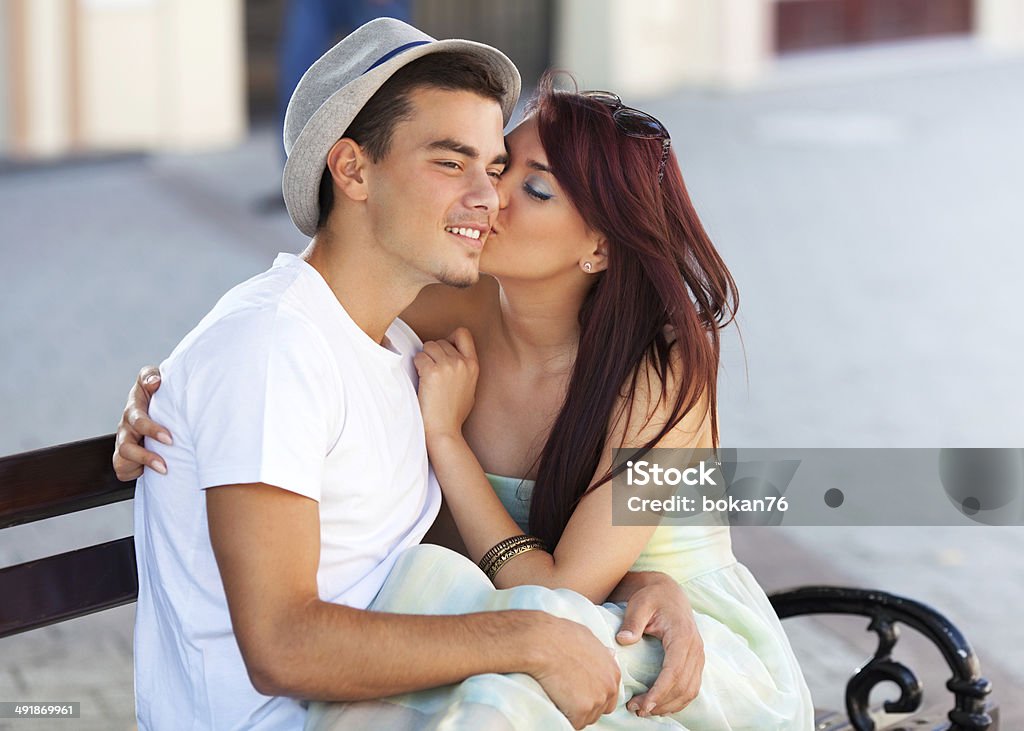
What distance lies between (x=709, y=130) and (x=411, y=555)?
9969 millimetres

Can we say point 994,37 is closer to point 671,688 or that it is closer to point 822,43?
point 822,43

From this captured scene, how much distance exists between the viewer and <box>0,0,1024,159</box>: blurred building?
10.3m

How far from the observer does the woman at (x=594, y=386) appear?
2656mm

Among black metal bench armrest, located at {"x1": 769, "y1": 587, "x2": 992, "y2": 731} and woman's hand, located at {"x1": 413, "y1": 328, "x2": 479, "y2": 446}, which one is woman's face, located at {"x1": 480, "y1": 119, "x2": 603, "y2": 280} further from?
black metal bench armrest, located at {"x1": 769, "y1": 587, "x2": 992, "y2": 731}

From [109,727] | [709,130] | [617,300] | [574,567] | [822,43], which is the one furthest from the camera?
[822,43]

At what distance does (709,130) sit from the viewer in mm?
11992

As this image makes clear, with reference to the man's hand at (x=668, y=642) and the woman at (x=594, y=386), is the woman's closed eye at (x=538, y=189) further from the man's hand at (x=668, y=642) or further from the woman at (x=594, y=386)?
the man's hand at (x=668, y=642)

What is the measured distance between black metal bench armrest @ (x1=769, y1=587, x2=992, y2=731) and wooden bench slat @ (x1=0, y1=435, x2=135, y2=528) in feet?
4.91

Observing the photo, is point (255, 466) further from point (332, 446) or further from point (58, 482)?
point (58, 482)

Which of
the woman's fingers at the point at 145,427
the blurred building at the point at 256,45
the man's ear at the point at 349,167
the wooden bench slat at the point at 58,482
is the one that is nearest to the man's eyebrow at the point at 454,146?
the man's ear at the point at 349,167

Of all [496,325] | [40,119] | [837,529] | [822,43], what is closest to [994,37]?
[822,43]

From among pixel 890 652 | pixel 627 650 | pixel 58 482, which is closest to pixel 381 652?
pixel 627 650

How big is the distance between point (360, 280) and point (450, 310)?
Answer: 0.57 m

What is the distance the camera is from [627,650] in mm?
2484
